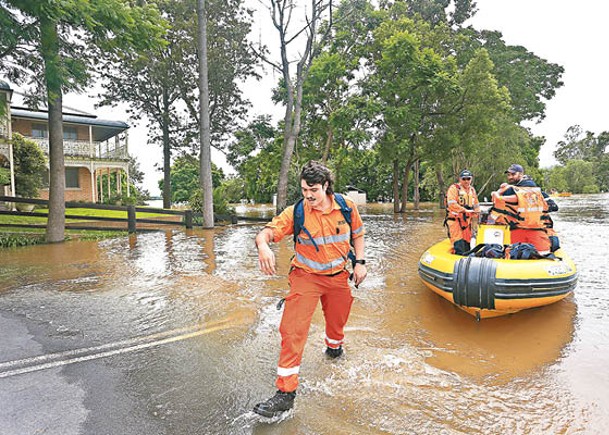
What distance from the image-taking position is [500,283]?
460 centimetres

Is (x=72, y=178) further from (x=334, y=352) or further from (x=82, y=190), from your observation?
(x=334, y=352)

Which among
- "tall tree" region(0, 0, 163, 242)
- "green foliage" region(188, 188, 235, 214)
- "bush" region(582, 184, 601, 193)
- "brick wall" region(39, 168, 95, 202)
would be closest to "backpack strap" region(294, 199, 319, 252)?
"tall tree" region(0, 0, 163, 242)

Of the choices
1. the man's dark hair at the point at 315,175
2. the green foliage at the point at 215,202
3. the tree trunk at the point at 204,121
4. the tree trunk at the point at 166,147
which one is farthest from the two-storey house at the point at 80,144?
the man's dark hair at the point at 315,175

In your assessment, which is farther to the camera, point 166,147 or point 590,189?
point 590,189

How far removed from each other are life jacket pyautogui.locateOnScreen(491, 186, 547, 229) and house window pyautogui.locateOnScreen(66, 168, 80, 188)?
25.4 m

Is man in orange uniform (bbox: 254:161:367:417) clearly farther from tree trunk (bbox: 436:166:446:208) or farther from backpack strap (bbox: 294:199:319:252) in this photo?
tree trunk (bbox: 436:166:446:208)

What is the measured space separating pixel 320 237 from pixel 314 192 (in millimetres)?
375

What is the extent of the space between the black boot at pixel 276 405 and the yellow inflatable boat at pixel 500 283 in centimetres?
266

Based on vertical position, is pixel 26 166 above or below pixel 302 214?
above

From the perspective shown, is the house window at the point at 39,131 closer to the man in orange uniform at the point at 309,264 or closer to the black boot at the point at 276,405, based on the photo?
the man in orange uniform at the point at 309,264

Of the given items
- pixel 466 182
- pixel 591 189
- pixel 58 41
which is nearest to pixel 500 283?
pixel 466 182

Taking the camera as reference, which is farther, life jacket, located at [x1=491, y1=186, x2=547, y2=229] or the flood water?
life jacket, located at [x1=491, y1=186, x2=547, y2=229]

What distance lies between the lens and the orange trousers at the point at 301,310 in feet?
9.80

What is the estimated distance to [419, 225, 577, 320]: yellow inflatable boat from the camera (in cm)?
462
